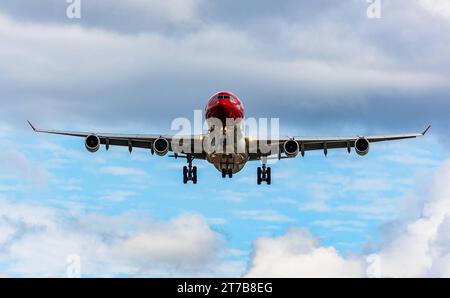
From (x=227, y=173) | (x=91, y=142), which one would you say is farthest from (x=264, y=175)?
(x=91, y=142)

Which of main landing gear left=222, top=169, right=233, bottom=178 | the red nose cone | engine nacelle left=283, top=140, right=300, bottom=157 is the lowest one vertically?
main landing gear left=222, top=169, right=233, bottom=178

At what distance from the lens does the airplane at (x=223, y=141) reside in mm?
77562

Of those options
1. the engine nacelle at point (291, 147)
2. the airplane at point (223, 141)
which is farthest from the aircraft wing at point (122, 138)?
the engine nacelle at point (291, 147)

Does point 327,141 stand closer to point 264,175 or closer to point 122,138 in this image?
point 264,175

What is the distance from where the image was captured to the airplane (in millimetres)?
77562

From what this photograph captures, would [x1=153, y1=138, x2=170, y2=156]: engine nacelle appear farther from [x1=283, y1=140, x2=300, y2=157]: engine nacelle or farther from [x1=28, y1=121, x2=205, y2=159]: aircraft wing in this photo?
[x1=283, y1=140, x2=300, y2=157]: engine nacelle

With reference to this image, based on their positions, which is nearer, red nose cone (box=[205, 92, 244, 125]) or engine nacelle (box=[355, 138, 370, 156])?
red nose cone (box=[205, 92, 244, 125])

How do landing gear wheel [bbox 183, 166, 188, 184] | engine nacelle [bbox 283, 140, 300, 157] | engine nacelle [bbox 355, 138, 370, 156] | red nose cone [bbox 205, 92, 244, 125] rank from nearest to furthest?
red nose cone [bbox 205, 92, 244, 125] → engine nacelle [bbox 283, 140, 300, 157] → engine nacelle [bbox 355, 138, 370, 156] → landing gear wheel [bbox 183, 166, 188, 184]

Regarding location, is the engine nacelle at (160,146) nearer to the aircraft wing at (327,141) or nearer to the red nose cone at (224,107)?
the red nose cone at (224,107)

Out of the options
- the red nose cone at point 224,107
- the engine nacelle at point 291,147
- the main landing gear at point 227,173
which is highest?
the red nose cone at point 224,107

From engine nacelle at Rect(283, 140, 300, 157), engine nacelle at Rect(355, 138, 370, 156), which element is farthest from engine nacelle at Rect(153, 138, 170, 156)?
engine nacelle at Rect(355, 138, 370, 156)

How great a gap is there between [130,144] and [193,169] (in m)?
6.47
